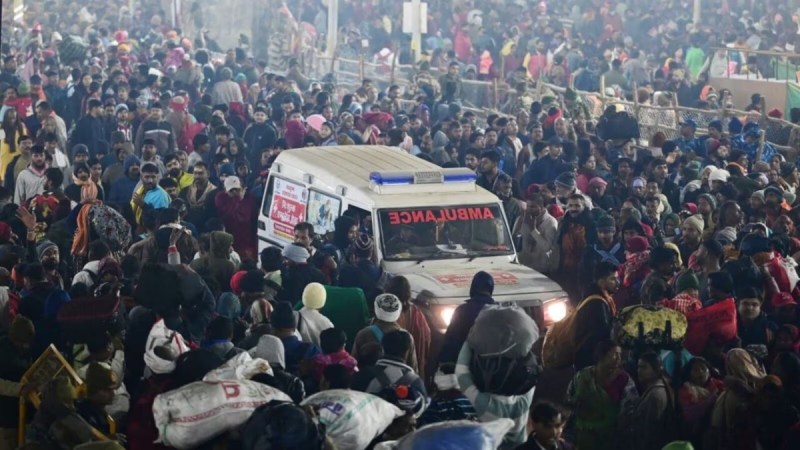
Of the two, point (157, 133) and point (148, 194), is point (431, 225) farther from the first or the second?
point (157, 133)

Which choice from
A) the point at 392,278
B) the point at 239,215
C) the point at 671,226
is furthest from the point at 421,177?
the point at 671,226

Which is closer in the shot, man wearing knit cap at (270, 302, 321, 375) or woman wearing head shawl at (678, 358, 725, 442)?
woman wearing head shawl at (678, 358, 725, 442)

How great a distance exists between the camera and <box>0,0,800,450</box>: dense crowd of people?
8578 millimetres

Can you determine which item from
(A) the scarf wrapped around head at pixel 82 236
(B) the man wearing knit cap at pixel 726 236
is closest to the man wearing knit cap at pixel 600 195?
(B) the man wearing knit cap at pixel 726 236

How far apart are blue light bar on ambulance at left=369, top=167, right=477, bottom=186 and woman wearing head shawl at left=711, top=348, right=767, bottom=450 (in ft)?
16.0

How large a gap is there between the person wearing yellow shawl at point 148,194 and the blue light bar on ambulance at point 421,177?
260 cm

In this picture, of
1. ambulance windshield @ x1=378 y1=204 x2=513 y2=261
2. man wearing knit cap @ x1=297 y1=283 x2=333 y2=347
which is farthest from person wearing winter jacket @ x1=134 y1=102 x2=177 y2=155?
man wearing knit cap @ x1=297 y1=283 x2=333 y2=347

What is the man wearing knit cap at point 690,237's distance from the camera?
13.7m

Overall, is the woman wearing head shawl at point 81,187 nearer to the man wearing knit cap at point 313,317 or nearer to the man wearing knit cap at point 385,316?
the man wearing knit cap at point 313,317

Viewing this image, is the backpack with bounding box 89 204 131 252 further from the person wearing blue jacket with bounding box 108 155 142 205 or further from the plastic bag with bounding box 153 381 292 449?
the plastic bag with bounding box 153 381 292 449

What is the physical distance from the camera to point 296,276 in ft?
39.4

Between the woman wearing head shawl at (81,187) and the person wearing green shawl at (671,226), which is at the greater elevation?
the woman wearing head shawl at (81,187)

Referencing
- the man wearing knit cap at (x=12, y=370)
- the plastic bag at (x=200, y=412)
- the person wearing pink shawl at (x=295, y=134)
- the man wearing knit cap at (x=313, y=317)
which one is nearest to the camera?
the plastic bag at (x=200, y=412)

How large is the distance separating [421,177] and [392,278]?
2359 millimetres
